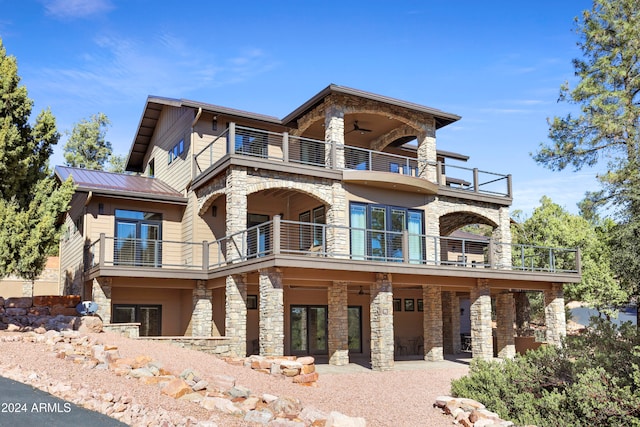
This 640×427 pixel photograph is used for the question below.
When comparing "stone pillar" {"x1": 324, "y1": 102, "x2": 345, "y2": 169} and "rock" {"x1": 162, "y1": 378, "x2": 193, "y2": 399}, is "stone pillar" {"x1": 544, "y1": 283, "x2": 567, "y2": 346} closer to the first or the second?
"stone pillar" {"x1": 324, "y1": 102, "x2": 345, "y2": 169}

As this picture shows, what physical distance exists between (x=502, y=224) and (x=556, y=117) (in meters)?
7.36

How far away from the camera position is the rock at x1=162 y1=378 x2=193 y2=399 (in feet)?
36.0

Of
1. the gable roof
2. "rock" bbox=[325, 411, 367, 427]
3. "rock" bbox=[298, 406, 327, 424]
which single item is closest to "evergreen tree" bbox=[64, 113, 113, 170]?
the gable roof

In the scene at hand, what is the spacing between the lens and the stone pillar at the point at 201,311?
2122cm

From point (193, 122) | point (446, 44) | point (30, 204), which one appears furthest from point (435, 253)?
point (30, 204)

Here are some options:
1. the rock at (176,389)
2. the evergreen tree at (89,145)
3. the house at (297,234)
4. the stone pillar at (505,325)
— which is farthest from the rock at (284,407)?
the evergreen tree at (89,145)

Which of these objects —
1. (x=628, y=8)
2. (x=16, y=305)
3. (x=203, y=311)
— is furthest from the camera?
(x=628, y=8)

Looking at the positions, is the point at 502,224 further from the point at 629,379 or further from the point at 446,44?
the point at 629,379

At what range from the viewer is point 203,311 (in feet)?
70.1

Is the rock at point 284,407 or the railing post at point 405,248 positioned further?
the railing post at point 405,248

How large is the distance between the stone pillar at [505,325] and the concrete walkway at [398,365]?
151 centimetres

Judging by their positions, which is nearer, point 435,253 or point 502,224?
point 435,253

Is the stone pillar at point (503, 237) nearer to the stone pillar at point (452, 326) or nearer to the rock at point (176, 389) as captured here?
the stone pillar at point (452, 326)

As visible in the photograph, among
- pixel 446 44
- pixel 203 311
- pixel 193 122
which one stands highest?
pixel 446 44
